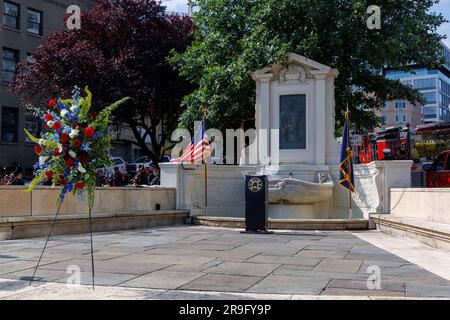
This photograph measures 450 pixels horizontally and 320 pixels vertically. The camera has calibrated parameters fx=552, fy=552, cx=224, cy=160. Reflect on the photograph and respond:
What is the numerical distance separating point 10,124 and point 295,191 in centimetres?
2894

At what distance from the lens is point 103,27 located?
101 feet

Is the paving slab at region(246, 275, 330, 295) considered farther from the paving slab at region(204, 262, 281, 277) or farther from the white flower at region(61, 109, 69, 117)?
the white flower at region(61, 109, 69, 117)

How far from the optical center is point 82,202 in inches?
549

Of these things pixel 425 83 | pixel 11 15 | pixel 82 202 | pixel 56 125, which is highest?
pixel 425 83

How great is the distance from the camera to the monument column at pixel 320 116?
17.5 metres

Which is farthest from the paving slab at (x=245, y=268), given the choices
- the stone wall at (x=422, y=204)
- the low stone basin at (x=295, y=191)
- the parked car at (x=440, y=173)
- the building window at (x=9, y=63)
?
the building window at (x=9, y=63)

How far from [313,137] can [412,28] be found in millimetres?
6995

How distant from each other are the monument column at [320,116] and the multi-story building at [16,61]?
1058 inches

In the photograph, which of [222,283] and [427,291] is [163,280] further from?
[427,291]

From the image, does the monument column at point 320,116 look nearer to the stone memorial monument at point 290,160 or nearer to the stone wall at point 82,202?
the stone memorial monument at point 290,160

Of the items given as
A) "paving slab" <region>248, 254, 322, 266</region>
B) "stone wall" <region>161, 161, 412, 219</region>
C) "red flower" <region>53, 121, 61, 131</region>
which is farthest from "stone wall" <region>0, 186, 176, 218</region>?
"paving slab" <region>248, 254, 322, 266</region>

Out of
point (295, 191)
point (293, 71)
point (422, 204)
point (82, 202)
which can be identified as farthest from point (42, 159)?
point (293, 71)
